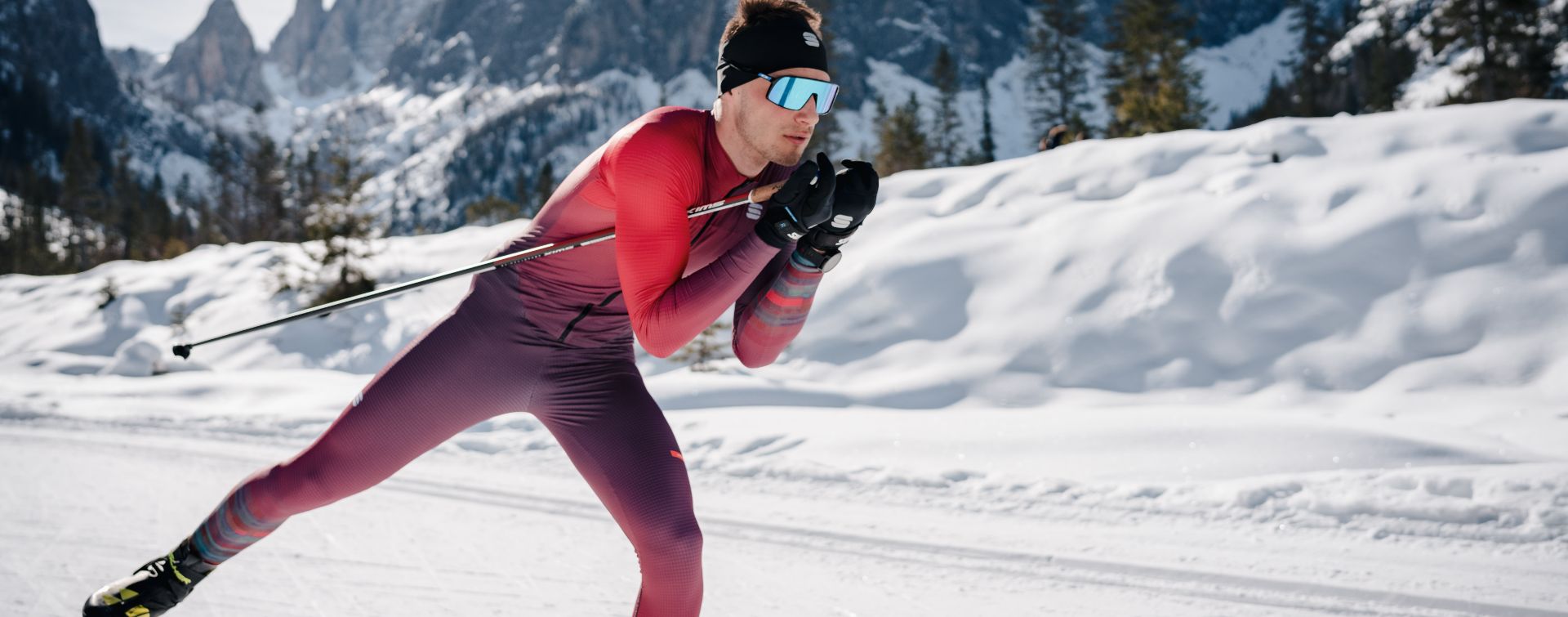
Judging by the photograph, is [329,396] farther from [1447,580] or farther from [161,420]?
[1447,580]

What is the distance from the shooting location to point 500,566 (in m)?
3.93

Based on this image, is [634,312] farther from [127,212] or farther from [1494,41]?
[127,212]

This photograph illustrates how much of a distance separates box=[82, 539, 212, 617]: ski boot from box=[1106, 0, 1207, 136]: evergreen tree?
25.7m

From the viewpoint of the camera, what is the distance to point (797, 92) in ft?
7.52

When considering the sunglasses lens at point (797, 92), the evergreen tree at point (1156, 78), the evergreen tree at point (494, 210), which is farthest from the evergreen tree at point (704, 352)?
the evergreen tree at point (494, 210)

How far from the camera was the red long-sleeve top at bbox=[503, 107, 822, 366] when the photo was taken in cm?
208

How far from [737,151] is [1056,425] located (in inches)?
171

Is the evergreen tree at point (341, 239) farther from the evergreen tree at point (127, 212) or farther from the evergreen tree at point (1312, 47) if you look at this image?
the evergreen tree at point (1312, 47)

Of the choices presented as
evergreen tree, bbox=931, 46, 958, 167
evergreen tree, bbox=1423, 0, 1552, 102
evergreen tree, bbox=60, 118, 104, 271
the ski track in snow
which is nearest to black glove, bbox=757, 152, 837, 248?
the ski track in snow

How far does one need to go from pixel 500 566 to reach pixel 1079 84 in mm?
51850

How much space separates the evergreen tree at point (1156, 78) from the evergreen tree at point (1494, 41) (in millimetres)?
7110

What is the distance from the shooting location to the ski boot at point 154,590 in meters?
2.70

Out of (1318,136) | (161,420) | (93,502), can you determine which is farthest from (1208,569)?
(1318,136)

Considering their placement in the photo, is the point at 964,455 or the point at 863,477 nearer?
the point at 863,477
